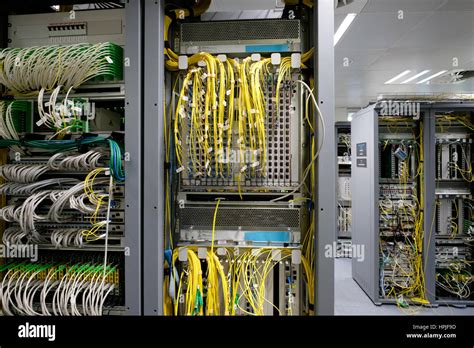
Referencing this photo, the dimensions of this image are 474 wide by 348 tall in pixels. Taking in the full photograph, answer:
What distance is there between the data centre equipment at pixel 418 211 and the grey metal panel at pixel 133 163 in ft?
8.11

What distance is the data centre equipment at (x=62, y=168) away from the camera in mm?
1169

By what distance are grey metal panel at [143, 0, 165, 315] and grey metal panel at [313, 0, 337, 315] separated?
0.68 metres

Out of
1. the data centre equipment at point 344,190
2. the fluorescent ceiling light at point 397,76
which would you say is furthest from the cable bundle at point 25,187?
the fluorescent ceiling light at point 397,76

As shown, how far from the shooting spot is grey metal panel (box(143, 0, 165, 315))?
1.12 meters

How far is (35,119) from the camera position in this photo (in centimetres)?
131

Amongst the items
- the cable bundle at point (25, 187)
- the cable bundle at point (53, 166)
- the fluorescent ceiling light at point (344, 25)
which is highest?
the fluorescent ceiling light at point (344, 25)

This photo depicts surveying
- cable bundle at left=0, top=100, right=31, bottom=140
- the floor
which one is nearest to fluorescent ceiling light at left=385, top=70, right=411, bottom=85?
the floor

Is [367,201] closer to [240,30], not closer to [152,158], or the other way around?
[240,30]

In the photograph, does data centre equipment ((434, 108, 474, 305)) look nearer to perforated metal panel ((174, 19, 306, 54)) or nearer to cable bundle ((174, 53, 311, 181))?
perforated metal panel ((174, 19, 306, 54))

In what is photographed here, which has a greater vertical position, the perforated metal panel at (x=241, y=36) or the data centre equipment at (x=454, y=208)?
the perforated metal panel at (x=241, y=36)

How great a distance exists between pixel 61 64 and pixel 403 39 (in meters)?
4.08

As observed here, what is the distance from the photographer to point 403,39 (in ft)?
11.6

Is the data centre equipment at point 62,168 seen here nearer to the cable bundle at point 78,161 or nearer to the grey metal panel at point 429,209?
the cable bundle at point 78,161

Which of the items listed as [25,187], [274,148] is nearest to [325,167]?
[274,148]
